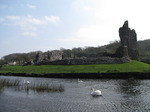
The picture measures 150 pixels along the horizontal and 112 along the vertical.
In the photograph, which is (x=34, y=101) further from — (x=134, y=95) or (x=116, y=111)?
(x=134, y=95)

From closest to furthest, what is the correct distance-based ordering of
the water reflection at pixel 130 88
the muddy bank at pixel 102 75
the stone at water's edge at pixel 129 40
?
1. the water reflection at pixel 130 88
2. the muddy bank at pixel 102 75
3. the stone at water's edge at pixel 129 40

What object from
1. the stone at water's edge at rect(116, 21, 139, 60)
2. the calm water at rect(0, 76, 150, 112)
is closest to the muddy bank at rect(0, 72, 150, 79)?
the calm water at rect(0, 76, 150, 112)

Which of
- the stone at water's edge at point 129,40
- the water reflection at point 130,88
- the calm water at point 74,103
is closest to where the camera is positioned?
the calm water at point 74,103

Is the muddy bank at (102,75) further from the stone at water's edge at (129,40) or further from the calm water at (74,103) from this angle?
the stone at water's edge at (129,40)

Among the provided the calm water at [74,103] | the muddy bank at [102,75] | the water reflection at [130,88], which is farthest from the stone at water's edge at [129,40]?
Answer: the calm water at [74,103]

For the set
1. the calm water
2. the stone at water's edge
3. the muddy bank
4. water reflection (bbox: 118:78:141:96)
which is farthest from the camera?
the stone at water's edge

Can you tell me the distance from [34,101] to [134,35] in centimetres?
3894

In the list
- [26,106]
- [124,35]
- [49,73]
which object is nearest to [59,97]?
[26,106]

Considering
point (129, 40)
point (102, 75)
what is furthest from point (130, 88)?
point (129, 40)

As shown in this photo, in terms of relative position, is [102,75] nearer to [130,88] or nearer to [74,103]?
[130,88]

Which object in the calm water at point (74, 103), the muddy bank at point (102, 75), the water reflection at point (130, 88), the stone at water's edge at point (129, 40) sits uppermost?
the stone at water's edge at point (129, 40)

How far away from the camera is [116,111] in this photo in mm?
15117

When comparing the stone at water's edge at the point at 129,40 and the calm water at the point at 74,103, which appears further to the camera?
the stone at water's edge at the point at 129,40

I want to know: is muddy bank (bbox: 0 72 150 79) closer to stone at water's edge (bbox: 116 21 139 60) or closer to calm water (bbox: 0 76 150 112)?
calm water (bbox: 0 76 150 112)
